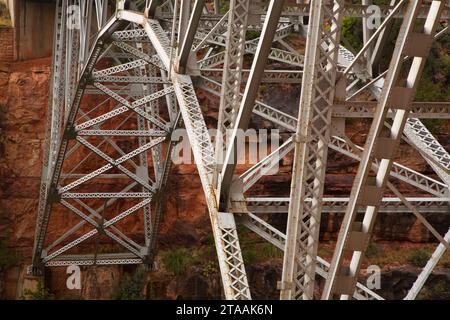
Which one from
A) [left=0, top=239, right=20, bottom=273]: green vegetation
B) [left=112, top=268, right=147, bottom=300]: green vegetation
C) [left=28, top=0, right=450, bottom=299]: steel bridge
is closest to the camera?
[left=28, top=0, right=450, bottom=299]: steel bridge

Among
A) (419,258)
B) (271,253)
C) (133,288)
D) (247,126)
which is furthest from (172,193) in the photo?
(247,126)

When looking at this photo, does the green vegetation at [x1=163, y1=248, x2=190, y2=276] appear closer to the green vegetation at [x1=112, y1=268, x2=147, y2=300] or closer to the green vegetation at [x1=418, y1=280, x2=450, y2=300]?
the green vegetation at [x1=112, y1=268, x2=147, y2=300]

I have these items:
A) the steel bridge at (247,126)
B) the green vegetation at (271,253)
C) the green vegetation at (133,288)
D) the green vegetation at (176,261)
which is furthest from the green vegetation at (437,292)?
the green vegetation at (133,288)

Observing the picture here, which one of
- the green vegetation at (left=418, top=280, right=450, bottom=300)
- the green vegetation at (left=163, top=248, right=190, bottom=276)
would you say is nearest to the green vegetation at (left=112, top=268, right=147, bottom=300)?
the green vegetation at (left=163, top=248, right=190, bottom=276)

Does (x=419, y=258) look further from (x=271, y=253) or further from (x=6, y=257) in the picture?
(x=6, y=257)

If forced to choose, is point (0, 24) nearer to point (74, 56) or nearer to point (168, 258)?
point (74, 56)

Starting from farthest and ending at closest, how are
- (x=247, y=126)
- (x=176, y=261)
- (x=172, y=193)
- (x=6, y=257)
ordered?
1. (x=172, y=193)
2. (x=6, y=257)
3. (x=176, y=261)
4. (x=247, y=126)
